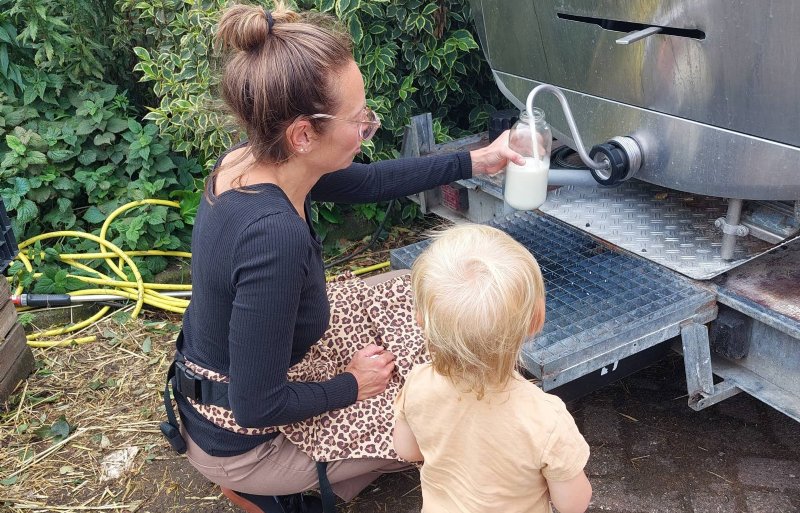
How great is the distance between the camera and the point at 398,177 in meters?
2.34

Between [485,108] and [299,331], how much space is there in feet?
7.22

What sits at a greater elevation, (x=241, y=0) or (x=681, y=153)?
(x=241, y=0)

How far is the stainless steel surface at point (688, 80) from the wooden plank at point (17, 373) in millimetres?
2194

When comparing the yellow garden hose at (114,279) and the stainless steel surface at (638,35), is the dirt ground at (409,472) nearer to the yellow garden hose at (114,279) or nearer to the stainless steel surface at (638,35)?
the yellow garden hose at (114,279)

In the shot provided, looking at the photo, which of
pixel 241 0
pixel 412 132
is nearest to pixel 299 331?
pixel 412 132

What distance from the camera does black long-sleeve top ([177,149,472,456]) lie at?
5.23ft

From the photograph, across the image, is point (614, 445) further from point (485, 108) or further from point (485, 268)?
point (485, 108)

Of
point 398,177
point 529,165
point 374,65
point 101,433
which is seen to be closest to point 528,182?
point 529,165

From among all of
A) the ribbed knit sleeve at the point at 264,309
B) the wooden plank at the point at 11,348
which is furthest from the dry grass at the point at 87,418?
the ribbed knit sleeve at the point at 264,309

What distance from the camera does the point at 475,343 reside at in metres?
1.28

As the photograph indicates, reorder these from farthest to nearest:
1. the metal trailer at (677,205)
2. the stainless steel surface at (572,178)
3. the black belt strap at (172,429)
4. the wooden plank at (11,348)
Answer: the wooden plank at (11,348) → the stainless steel surface at (572,178) → the black belt strap at (172,429) → the metal trailer at (677,205)

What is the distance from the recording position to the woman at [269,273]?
1606mm

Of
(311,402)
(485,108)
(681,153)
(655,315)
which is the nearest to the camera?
(311,402)

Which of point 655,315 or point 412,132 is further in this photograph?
point 412,132
